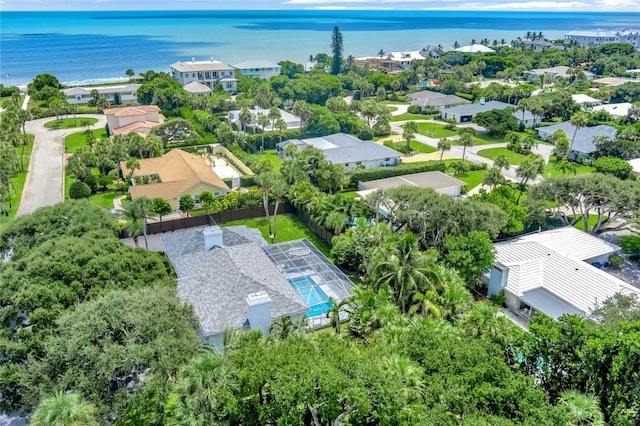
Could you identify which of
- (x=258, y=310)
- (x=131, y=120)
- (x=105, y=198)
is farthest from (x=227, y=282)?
(x=131, y=120)

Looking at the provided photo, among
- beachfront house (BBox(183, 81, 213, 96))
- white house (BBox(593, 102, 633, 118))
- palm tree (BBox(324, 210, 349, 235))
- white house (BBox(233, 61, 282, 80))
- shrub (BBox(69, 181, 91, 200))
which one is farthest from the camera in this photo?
white house (BBox(233, 61, 282, 80))

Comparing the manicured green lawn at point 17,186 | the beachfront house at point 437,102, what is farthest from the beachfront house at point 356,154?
the beachfront house at point 437,102

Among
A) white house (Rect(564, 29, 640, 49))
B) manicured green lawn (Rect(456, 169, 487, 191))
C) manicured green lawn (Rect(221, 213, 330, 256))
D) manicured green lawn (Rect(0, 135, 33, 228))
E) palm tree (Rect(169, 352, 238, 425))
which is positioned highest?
white house (Rect(564, 29, 640, 49))

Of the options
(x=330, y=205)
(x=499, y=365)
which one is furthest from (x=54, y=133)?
(x=499, y=365)

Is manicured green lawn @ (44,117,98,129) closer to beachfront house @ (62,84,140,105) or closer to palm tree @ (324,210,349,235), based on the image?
beachfront house @ (62,84,140,105)

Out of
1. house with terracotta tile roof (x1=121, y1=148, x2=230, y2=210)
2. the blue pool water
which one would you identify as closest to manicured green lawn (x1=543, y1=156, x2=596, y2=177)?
house with terracotta tile roof (x1=121, y1=148, x2=230, y2=210)

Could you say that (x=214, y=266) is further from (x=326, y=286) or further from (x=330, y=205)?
(x=330, y=205)

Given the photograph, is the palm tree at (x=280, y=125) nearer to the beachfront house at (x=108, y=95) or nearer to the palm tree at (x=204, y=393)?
the beachfront house at (x=108, y=95)
